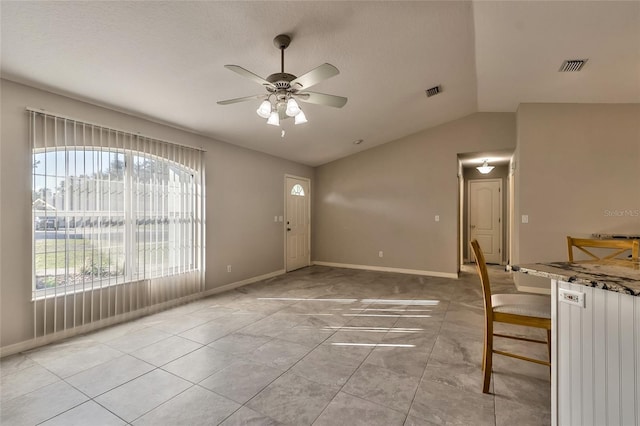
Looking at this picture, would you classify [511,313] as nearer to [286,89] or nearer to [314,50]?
[286,89]

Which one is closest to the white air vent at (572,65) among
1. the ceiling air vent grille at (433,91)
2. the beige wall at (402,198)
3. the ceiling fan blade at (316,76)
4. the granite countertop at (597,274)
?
the ceiling air vent grille at (433,91)

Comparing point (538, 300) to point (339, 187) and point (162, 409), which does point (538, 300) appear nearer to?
point (162, 409)

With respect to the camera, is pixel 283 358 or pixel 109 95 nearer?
pixel 283 358

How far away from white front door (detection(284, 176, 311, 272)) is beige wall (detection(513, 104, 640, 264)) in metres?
4.17

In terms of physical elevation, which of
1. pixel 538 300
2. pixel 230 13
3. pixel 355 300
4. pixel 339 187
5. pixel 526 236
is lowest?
pixel 355 300

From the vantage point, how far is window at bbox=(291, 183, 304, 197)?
642 centimetres

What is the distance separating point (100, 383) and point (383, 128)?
16.6 feet

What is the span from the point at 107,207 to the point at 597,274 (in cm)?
418

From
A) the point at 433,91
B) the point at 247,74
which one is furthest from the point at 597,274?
the point at 433,91

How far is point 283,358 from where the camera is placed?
2492mm

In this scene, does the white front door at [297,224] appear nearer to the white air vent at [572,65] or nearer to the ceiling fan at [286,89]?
the ceiling fan at [286,89]

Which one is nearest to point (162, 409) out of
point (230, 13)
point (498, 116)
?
point (230, 13)

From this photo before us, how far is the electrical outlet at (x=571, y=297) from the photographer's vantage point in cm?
133

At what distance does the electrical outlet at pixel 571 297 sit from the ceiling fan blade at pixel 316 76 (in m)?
1.86
